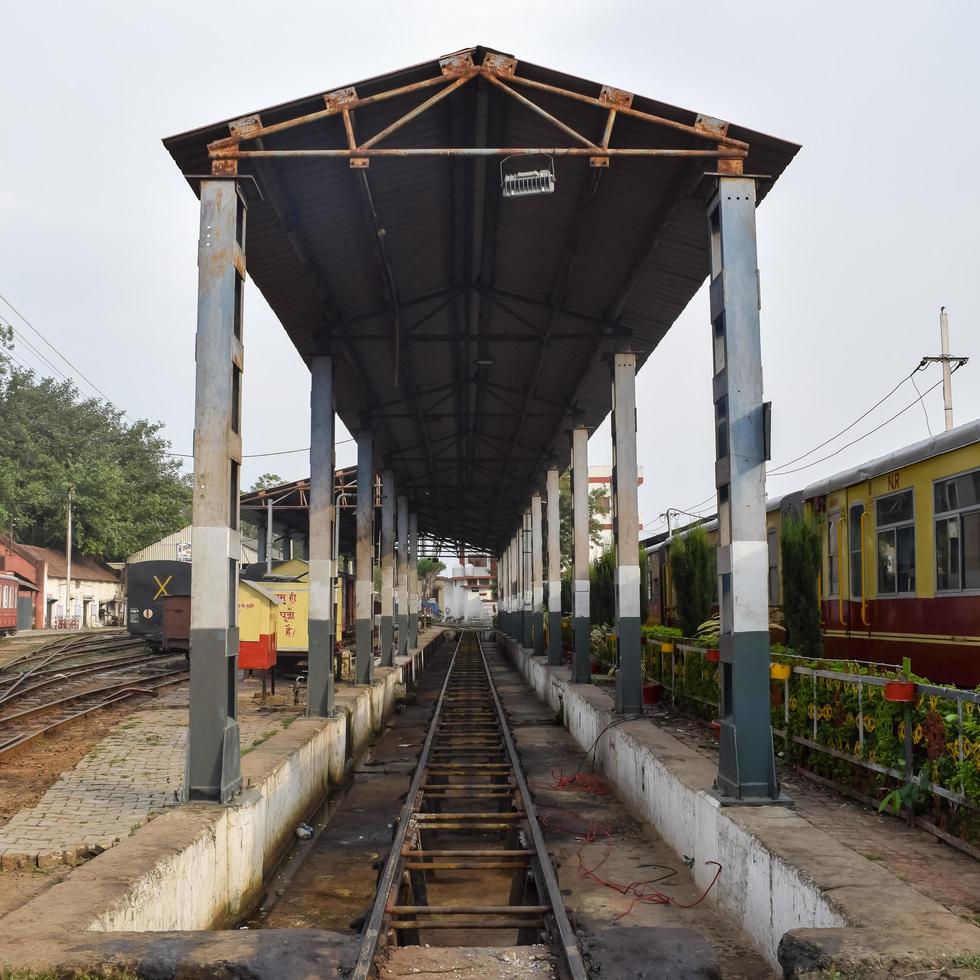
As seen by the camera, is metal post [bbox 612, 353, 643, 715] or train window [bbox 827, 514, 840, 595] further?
metal post [bbox 612, 353, 643, 715]

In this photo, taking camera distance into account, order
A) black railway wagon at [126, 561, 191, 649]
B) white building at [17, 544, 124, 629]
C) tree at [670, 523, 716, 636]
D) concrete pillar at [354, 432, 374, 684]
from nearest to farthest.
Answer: tree at [670, 523, 716, 636] < concrete pillar at [354, 432, 374, 684] < black railway wagon at [126, 561, 191, 649] < white building at [17, 544, 124, 629]

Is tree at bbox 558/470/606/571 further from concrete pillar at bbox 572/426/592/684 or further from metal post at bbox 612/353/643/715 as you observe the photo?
metal post at bbox 612/353/643/715

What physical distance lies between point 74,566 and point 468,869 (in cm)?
5119

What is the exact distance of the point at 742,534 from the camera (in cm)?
747

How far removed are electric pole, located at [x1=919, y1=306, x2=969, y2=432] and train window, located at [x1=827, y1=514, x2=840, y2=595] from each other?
1379 centimetres

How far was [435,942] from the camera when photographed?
6.51m

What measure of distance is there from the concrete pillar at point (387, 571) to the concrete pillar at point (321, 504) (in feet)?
30.6

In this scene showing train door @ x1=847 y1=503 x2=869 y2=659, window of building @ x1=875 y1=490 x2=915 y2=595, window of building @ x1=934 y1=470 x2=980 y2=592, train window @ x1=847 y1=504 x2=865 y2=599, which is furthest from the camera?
train window @ x1=847 y1=504 x2=865 y2=599

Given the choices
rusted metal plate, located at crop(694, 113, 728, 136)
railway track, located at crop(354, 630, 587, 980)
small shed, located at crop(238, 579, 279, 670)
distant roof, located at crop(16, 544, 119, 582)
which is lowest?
railway track, located at crop(354, 630, 587, 980)

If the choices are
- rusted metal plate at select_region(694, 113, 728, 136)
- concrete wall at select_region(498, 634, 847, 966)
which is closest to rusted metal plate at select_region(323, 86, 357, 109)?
rusted metal plate at select_region(694, 113, 728, 136)

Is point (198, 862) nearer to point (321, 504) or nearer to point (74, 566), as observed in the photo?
point (321, 504)

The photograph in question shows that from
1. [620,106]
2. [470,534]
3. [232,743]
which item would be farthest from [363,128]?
[470,534]

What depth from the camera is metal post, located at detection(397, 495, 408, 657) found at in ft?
89.1

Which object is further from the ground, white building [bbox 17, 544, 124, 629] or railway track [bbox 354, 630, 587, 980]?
white building [bbox 17, 544, 124, 629]
